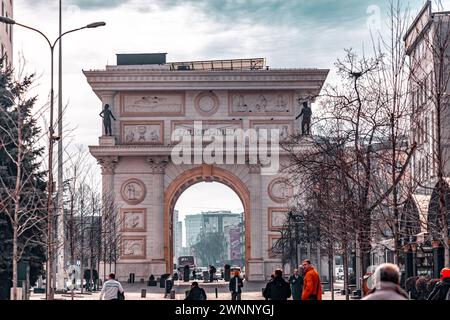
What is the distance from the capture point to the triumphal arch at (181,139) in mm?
86188

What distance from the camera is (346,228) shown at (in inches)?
1458

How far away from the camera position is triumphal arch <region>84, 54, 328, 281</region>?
283 ft

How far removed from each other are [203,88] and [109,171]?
403 inches

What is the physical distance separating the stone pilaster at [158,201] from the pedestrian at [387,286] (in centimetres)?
7759

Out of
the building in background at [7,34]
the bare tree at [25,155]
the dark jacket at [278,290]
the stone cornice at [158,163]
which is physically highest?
the building in background at [7,34]

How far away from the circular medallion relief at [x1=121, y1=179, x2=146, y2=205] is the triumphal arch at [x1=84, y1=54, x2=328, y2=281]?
0.27 ft

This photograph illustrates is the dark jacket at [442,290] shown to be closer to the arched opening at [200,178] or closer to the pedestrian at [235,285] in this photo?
the pedestrian at [235,285]

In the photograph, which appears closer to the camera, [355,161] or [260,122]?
[355,161]

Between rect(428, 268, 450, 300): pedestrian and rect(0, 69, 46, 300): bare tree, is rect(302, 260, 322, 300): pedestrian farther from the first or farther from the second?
rect(0, 69, 46, 300): bare tree

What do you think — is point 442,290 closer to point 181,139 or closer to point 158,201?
point 181,139

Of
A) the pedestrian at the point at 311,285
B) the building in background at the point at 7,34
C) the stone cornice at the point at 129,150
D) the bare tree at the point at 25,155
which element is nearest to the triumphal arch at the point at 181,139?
the stone cornice at the point at 129,150
